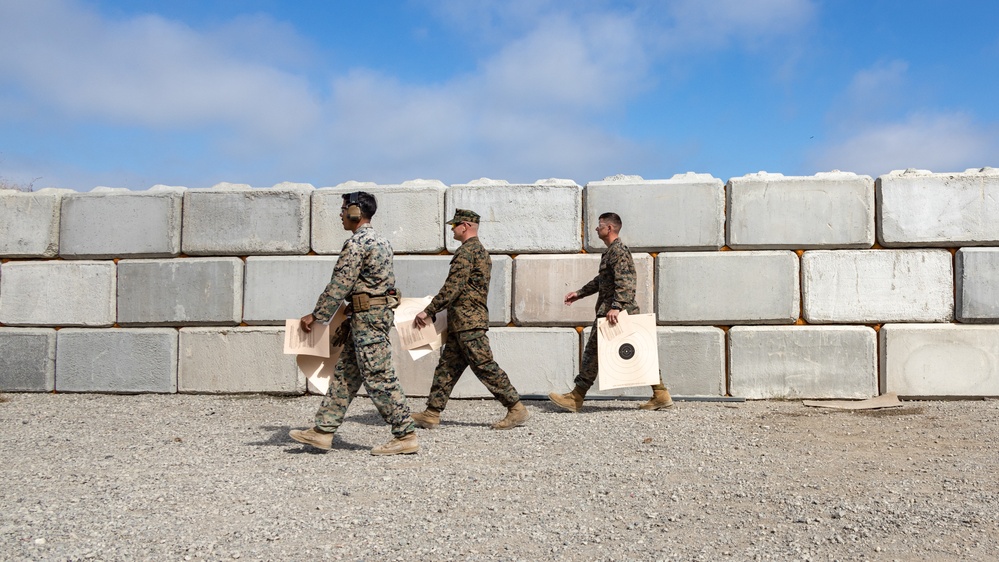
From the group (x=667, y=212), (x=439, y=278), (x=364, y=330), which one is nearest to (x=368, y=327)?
(x=364, y=330)

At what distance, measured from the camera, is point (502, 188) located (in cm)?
773

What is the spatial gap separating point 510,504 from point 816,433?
3.00 meters

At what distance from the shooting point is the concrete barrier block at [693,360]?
7336 mm

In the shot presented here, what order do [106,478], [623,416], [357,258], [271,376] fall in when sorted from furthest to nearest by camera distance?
[271,376], [623,416], [357,258], [106,478]

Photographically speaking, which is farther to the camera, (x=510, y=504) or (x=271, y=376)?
(x=271, y=376)

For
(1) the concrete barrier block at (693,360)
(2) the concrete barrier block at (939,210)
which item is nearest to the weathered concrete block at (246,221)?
(1) the concrete barrier block at (693,360)

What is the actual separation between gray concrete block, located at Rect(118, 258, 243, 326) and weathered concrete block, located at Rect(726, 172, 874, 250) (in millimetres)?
4691

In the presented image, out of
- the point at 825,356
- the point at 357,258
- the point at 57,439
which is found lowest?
the point at 57,439

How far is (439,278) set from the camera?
7699 mm

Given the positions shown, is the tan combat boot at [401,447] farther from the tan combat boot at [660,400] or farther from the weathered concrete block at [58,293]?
the weathered concrete block at [58,293]

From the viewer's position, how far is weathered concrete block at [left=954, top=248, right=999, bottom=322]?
7273 mm

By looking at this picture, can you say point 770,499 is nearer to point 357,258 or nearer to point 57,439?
point 357,258

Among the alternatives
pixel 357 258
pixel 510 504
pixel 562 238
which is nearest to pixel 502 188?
pixel 562 238

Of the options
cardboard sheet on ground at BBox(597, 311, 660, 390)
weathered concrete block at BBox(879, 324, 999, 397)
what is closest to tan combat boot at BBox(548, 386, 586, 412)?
cardboard sheet on ground at BBox(597, 311, 660, 390)
